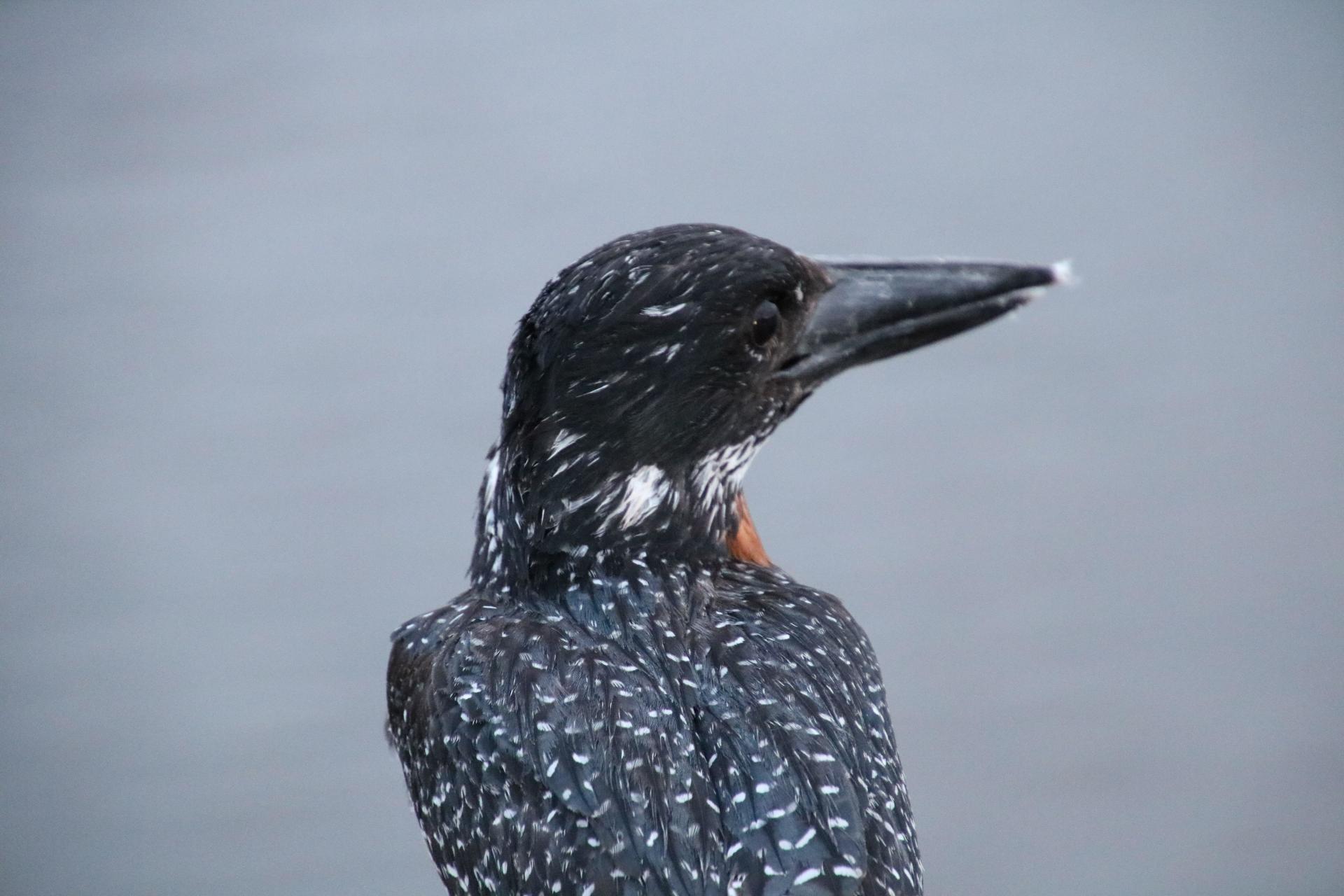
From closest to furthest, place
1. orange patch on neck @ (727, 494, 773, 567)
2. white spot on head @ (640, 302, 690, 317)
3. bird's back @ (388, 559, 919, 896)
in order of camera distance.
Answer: bird's back @ (388, 559, 919, 896)
white spot on head @ (640, 302, 690, 317)
orange patch on neck @ (727, 494, 773, 567)

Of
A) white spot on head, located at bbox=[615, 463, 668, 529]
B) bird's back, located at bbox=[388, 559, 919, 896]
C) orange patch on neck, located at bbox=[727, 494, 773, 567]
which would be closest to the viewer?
bird's back, located at bbox=[388, 559, 919, 896]

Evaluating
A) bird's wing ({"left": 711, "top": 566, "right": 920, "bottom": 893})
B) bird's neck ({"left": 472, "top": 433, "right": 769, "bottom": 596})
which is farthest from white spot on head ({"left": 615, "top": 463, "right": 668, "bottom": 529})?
bird's wing ({"left": 711, "top": 566, "right": 920, "bottom": 893})

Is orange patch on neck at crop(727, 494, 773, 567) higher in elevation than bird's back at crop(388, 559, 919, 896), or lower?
higher

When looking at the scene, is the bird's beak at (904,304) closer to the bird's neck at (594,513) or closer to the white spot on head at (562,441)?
the bird's neck at (594,513)

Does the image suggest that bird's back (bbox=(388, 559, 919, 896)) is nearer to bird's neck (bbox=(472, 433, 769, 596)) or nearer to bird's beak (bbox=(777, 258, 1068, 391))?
bird's neck (bbox=(472, 433, 769, 596))

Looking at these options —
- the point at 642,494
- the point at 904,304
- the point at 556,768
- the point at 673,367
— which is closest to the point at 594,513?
the point at 642,494

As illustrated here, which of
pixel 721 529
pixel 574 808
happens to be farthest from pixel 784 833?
pixel 721 529

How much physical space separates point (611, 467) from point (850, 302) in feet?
1.18

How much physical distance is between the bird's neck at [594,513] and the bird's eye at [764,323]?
0.14 metres

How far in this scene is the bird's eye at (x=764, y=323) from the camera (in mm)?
1733

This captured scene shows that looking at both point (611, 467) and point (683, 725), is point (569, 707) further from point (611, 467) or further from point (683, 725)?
point (611, 467)

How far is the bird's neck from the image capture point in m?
1.77

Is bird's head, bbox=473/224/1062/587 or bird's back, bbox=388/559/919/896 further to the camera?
bird's head, bbox=473/224/1062/587

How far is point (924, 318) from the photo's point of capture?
1.85 metres
